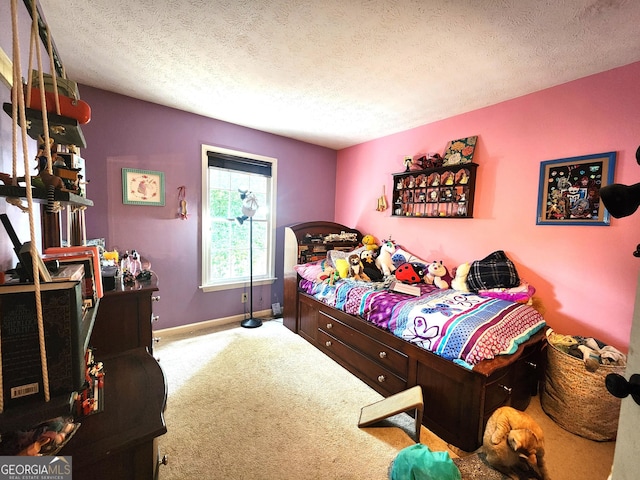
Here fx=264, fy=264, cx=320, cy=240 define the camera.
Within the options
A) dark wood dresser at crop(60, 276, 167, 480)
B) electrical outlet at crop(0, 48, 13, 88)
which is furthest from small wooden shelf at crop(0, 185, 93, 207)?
dark wood dresser at crop(60, 276, 167, 480)

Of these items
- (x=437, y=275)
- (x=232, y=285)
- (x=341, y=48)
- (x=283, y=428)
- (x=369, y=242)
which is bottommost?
(x=283, y=428)

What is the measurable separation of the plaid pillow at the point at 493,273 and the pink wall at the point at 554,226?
0.13 meters

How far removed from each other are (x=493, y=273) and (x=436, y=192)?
3.32ft

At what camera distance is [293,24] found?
5.15 feet

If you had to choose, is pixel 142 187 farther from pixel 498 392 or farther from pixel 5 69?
pixel 498 392

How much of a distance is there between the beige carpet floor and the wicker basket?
2.8 inches

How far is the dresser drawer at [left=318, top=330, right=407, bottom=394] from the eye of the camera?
80.5 inches

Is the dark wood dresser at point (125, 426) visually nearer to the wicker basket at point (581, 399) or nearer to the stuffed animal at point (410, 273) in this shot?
the stuffed animal at point (410, 273)

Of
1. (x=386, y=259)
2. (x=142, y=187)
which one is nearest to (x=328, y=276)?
(x=386, y=259)

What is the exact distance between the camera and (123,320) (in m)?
1.60

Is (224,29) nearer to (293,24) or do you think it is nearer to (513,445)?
(293,24)

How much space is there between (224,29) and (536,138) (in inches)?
99.7

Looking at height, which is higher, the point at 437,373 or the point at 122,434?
the point at 122,434

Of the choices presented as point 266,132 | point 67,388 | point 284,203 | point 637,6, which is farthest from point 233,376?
point 637,6
